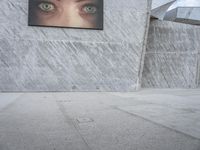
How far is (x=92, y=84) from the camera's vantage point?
1191cm

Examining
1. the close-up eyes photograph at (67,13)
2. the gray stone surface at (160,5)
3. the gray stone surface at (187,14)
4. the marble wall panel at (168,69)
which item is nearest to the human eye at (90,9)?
the close-up eyes photograph at (67,13)

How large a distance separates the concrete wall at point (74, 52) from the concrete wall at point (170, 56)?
89.4 inches

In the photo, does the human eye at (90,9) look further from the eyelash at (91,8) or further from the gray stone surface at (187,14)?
the gray stone surface at (187,14)

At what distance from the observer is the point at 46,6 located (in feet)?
37.4

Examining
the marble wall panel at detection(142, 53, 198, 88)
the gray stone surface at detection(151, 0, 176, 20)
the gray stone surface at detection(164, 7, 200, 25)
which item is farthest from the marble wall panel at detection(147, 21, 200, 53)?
the gray stone surface at detection(164, 7, 200, 25)

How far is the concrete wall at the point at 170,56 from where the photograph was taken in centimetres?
1466

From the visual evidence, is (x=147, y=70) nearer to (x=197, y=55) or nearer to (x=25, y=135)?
(x=197, y=55)

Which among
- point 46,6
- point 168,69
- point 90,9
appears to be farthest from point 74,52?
point 168,69

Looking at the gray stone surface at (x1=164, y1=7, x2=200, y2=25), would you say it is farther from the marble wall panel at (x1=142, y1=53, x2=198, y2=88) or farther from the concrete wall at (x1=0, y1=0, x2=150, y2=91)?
the concrete wall at (x1=0, y1=0, x2=150, y2=91)

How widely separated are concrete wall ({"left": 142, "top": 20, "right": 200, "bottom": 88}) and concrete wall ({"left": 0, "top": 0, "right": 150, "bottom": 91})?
2272 mm

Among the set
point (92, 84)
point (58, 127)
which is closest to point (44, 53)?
point (92, 84)

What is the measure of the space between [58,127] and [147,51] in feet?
37.9

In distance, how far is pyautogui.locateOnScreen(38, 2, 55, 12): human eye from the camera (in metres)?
11.4

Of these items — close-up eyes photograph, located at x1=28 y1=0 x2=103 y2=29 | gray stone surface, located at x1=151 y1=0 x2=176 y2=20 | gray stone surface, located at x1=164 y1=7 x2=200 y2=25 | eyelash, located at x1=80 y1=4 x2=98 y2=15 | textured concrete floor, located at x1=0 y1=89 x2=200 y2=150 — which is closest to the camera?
textured concrete floor, located at x1=0 y1=89 x2=200 y2=150
